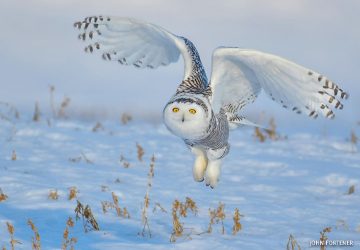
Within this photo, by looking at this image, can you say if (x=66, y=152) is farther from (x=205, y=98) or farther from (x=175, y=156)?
(x=205, y=98)

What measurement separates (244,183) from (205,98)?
12.6 feet

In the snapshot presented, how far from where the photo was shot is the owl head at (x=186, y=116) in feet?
15.0

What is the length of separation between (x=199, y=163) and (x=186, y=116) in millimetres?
755

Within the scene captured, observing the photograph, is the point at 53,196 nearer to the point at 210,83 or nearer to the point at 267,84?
the point at 210,83

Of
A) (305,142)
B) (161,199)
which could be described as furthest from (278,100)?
(305,142)

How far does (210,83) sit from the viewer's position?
5227 mm

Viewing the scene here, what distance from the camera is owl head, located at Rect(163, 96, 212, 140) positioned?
4.56 m

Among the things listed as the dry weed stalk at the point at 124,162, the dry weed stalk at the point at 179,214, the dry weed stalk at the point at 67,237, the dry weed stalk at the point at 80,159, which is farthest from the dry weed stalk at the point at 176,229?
the dry weed stalk at the point at 80,159

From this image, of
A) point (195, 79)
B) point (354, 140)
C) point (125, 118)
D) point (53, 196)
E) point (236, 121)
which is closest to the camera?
point (195, 79)

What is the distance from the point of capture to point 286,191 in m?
8.16

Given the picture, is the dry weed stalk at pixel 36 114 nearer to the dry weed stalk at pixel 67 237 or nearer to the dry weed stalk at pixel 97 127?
the dry weed stalk at pixel 97 127

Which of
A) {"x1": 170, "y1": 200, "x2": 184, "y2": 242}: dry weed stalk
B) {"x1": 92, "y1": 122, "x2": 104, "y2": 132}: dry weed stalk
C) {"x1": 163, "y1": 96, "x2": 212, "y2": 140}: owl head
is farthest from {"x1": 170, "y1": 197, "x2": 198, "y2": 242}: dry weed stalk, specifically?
{"x1": 92, "y1": 122, "x2": 104, "y2": 132}: dry weed stalk

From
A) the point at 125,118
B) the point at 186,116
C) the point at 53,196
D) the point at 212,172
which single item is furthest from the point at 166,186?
the point at 125,118

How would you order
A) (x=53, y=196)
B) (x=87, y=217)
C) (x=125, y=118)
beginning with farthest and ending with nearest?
1. (x=125, y=118)
2. (x=53, y=196)
3. (x=87, y=217)
